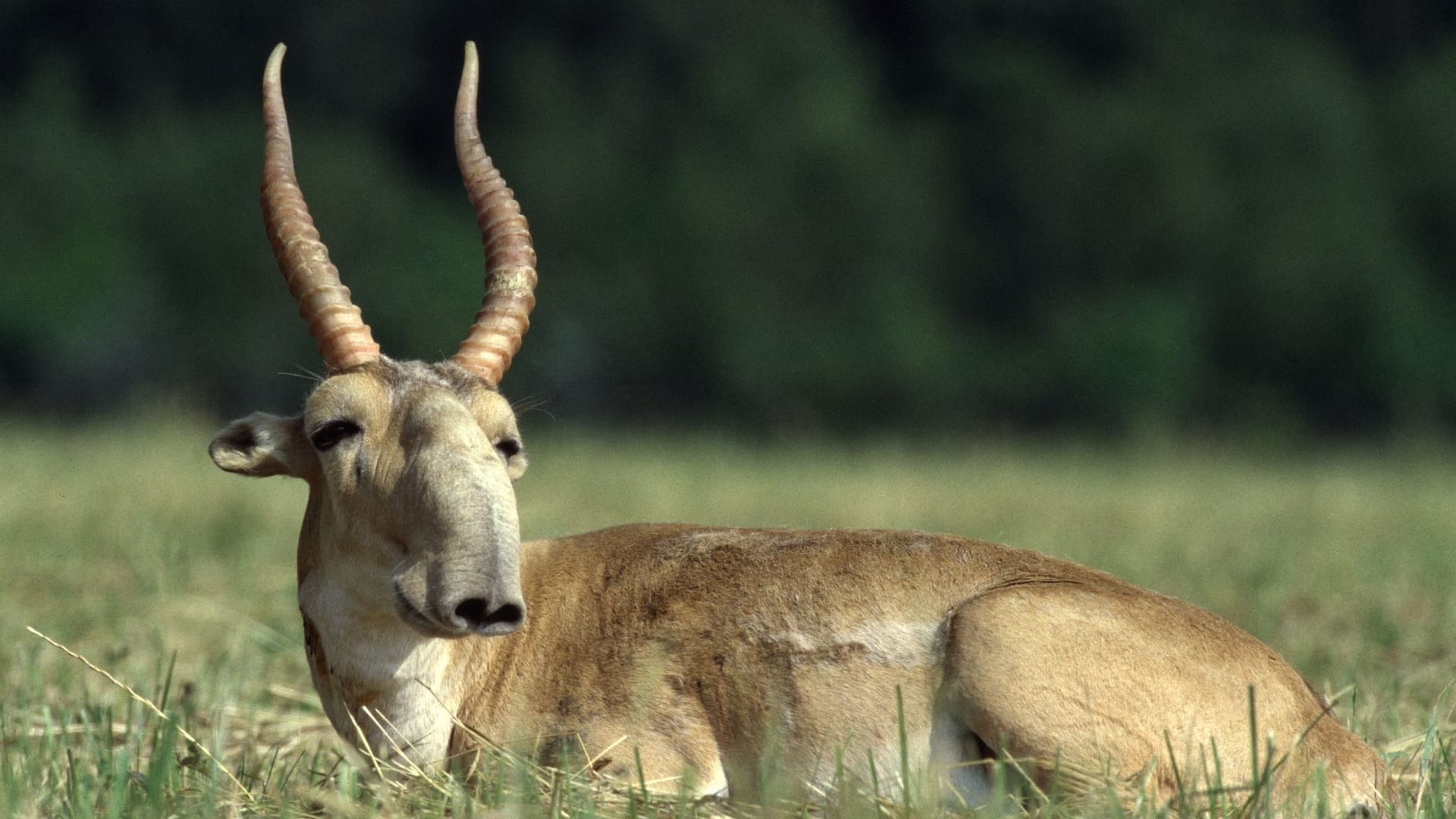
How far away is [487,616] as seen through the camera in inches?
178

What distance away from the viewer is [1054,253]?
4700cm

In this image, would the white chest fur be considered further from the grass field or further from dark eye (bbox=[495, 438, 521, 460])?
dark eye (bbox=[495, 438, 521, 460])

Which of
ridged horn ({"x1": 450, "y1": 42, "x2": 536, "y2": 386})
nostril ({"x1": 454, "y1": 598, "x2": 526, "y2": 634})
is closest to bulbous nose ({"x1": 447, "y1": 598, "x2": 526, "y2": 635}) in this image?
nostril ({"x1": 454, "y1": 598, "x2": 526, "y2": 634})

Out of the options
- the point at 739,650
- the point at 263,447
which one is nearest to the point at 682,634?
the point at 739,650

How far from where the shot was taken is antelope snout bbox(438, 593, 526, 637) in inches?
176

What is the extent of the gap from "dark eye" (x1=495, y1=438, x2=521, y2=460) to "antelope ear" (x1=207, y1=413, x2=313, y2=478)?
0.64 m

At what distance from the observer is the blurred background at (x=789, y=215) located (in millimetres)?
40438

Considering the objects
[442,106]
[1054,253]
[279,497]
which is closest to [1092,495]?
[279,497]

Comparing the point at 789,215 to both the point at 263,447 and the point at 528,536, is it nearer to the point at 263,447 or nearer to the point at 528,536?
the point at 528,536

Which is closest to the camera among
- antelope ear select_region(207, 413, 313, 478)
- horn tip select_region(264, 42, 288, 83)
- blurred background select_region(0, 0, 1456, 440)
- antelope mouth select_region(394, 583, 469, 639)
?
antelope mouth select_region(394, 583, 469, 639)

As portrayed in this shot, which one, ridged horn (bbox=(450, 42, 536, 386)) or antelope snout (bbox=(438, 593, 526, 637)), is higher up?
ridged horn (bbox=(450, 42, 536, 386))

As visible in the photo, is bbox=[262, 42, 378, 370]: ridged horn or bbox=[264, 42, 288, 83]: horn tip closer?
bbox=[262, 42, 378, 370]: ridged horn

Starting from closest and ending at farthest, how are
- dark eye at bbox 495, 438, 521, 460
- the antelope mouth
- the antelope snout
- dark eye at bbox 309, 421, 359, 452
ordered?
the antelope snout → the antelope mouth → dark eye at bbox 309, 421, 359, 452 → dark eye at bbox 495, 438, 521, 460

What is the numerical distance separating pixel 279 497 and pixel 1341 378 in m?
35.7
